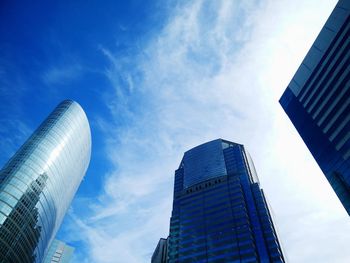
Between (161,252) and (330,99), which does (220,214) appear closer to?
(161,252)

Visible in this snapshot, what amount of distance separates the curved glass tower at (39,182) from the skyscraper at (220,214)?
6389 cm

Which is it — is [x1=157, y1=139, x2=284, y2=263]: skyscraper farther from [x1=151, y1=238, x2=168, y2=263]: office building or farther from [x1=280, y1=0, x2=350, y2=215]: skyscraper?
[x1=280, y1=0, x2=350, y2=215]: skyscraper

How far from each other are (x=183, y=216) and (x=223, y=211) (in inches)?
857

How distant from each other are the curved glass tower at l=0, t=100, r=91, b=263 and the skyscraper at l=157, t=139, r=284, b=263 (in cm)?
6389

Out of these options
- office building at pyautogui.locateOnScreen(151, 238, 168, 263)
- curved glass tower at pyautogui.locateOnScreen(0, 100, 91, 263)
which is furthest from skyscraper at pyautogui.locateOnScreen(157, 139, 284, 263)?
curved glass tower at pyautogui.locateOnScreen(0, 100, 91, 263)

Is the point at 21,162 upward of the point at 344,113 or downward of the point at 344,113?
upward

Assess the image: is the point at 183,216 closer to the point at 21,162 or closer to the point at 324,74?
the point at 21,162

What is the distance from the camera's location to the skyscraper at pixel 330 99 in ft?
179

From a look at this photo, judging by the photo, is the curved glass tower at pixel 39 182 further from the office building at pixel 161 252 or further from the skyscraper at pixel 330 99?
the skyscraper at pixel 330 99

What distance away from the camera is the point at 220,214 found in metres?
108

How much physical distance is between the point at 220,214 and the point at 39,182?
281 feet

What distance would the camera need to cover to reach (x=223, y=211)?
109 m

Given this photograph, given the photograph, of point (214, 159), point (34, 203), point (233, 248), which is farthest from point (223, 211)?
point (34, 203)

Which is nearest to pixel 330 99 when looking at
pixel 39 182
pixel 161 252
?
pixel 39 182
